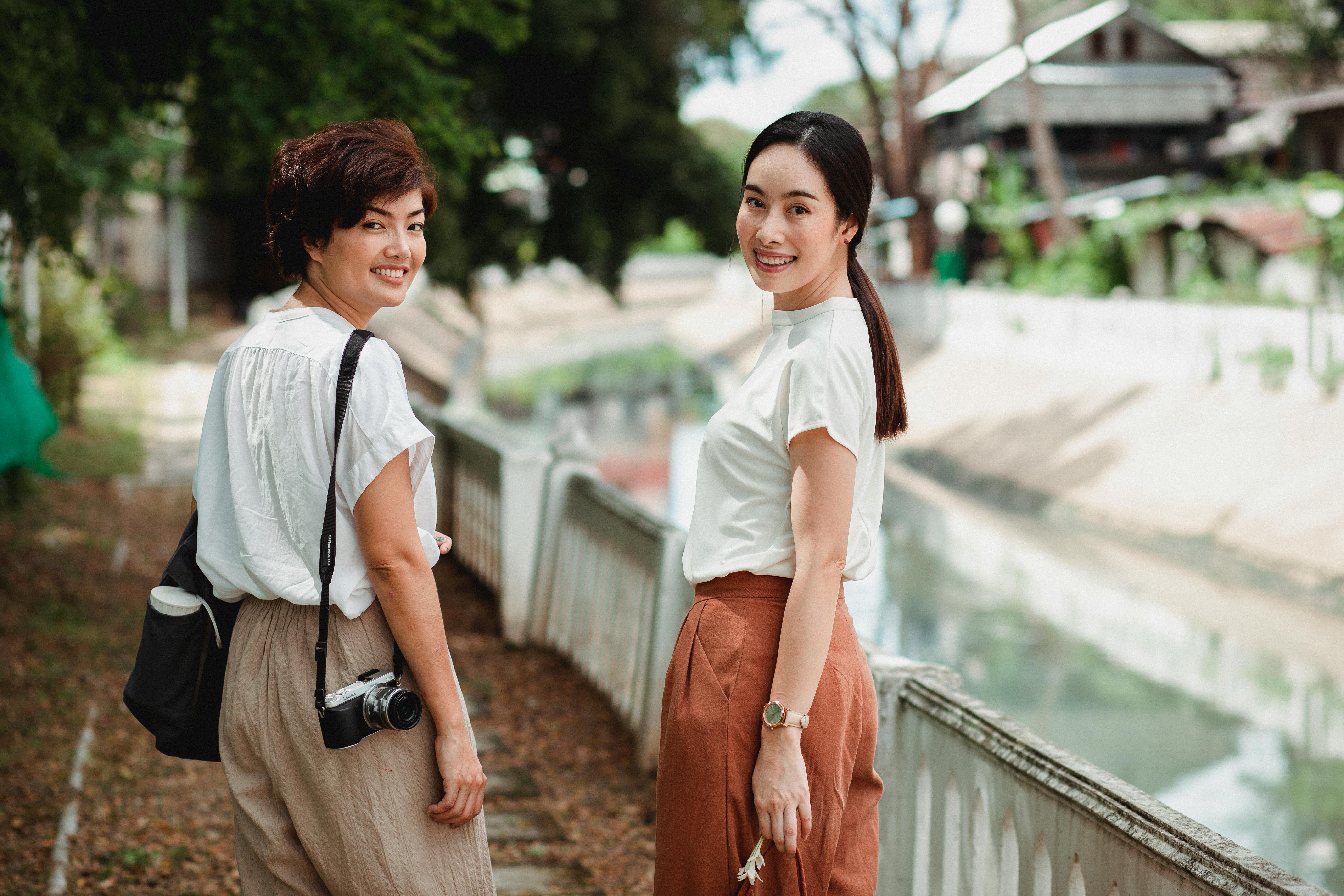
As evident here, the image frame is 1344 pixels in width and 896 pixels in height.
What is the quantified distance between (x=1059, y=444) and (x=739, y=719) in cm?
1775

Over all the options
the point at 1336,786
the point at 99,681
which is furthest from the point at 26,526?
the point at 1336,786

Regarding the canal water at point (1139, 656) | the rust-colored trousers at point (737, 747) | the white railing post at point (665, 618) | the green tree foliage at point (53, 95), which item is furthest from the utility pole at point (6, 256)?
the rust-colored trousers at point (737, 747)

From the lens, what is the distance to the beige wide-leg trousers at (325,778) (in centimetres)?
217

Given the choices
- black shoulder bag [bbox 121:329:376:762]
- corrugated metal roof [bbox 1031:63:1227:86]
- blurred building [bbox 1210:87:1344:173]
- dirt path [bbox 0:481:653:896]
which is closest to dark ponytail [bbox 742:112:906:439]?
black shoulder bag [bbox 121:329:376:762]

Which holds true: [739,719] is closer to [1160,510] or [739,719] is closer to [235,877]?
[235,877]

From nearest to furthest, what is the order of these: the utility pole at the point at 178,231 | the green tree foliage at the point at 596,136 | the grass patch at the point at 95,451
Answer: the grass patch at the point at 95,451 → the green tree foliage at the point at 596,136 → the utility pole at the point at 178,231

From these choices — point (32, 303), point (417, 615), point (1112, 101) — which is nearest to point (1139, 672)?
point (417, 615)

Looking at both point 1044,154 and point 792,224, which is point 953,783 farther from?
point 1044,154

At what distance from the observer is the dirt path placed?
14.1ft

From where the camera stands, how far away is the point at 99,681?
248 inches

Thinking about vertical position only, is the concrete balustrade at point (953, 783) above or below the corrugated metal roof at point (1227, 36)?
below

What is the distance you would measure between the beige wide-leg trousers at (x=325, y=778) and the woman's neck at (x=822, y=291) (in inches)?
37.2

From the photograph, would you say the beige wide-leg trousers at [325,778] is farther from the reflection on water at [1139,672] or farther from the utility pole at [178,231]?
the utility pole at [178,231]

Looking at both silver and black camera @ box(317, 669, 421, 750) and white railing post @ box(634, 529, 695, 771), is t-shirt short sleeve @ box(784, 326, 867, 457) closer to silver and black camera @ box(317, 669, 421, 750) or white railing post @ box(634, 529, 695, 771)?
silver and black camera @ box(317, 669, 421, 750)
